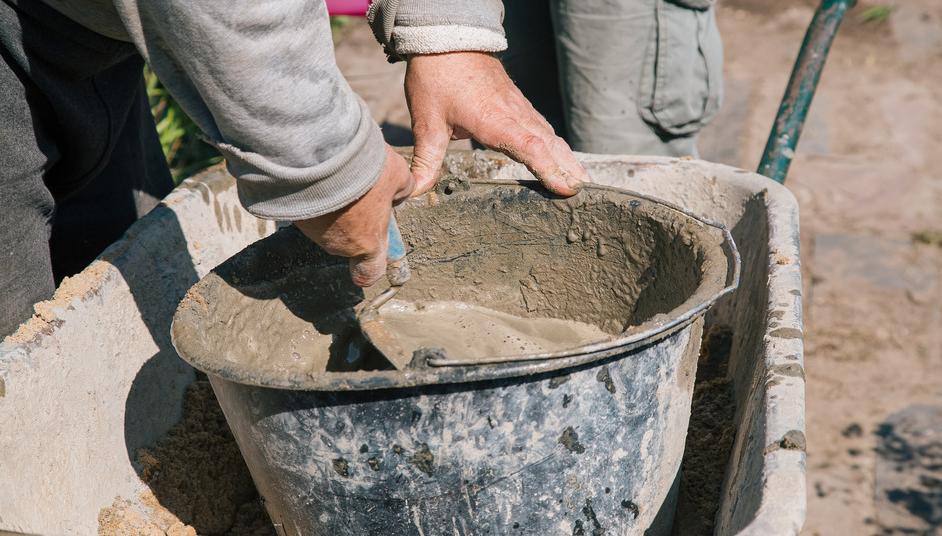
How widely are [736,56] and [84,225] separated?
3.76 meters

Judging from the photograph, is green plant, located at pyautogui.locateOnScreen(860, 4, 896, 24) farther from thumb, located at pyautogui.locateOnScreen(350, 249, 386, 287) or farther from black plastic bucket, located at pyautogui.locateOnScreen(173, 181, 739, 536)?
thumb, located at pyautogui.locateOnScreen(350, 249, 386, 287)

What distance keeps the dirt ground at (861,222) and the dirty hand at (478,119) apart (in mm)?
1284

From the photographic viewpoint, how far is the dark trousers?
5.19ft

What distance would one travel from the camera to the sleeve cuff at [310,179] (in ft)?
4.23

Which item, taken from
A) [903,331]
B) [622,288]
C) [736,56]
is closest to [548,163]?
[622,288]

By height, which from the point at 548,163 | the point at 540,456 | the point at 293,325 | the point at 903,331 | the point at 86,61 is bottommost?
the point at 903,331

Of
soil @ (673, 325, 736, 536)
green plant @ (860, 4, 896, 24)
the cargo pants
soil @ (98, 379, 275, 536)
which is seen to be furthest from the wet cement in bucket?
green plant @ (860, 4, 896, 24)

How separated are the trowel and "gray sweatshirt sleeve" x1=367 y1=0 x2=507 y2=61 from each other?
0.35m

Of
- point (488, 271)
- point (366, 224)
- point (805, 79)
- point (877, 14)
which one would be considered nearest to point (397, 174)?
point (366, 224)

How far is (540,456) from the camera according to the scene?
1437 mm

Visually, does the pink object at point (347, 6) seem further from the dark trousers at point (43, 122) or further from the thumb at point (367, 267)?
the thumb at point (367, 267)

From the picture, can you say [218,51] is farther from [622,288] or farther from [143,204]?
[143,204]

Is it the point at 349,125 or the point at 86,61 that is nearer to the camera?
the point at 349,125

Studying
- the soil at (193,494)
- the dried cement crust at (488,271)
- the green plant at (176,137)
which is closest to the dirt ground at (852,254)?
the soil at (193,494)
